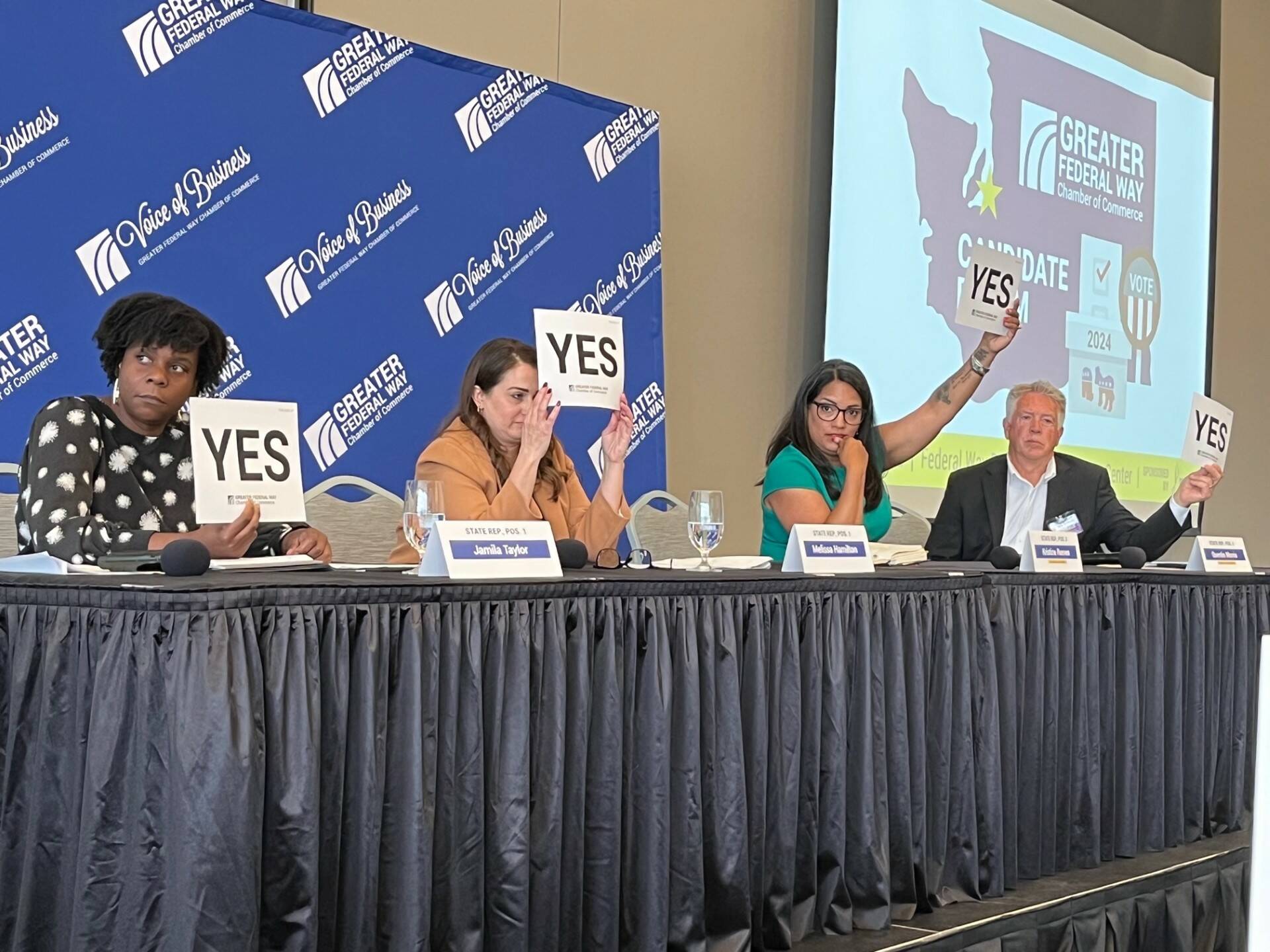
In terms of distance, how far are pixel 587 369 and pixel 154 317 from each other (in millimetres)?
→ 764

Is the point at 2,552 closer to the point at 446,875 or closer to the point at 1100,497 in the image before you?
the point at 446,875

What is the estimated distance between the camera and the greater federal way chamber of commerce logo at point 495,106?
3555 mm

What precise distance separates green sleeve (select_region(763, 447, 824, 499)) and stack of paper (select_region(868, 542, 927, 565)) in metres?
0.31

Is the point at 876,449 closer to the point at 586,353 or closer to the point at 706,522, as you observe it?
the point at 706,522

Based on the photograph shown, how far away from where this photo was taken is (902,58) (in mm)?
4594

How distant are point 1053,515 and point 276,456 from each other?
2.45 metres

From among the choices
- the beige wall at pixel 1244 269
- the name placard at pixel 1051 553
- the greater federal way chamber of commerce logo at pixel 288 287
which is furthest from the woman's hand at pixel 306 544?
the beige wall at pixel 1244 269

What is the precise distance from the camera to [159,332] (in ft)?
7.69

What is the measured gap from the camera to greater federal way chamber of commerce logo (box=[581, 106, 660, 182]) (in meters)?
3.85

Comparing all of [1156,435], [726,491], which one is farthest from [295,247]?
[1156,435]

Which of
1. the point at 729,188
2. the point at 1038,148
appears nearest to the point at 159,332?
the point at 729,188

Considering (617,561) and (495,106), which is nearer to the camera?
(617,561)

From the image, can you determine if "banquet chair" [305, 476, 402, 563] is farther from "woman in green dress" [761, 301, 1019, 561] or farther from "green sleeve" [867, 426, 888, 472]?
"green sleeve" [867, 426, 888, 472]

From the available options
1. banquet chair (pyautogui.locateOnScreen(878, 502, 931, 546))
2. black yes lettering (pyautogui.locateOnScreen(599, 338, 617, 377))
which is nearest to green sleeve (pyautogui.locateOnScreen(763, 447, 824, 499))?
black yes lettering (pyautogui.locateOnScreen(599, 338, 617, 377))
